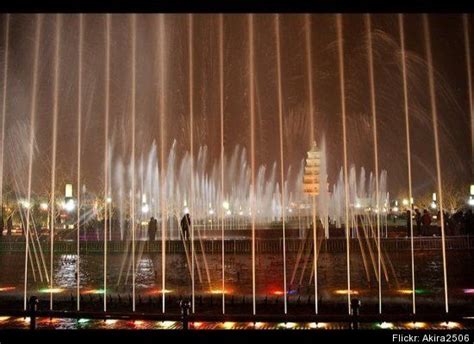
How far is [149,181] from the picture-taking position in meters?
51.0

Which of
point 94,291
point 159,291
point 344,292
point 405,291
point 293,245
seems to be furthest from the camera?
point 293,245

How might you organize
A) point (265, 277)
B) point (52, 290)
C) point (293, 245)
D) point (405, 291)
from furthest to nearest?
point (293, 245) < point (265, 277) < point (52, 290) < point (405, 291)

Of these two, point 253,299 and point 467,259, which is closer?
point 253,299

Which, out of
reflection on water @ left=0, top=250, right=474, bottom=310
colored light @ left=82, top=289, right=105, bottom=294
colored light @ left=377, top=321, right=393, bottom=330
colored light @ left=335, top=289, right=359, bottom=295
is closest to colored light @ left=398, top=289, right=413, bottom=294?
reflection on water @ left=0, top=250, right=474, bottom=310

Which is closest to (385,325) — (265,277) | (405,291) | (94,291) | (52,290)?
(405,291)

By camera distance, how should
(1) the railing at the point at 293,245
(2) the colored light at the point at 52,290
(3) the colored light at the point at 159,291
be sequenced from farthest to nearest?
1. (1) the railing at the point at 293,245
2. (2) the colored light at the point at 52,290
3. (3) the colored light at the point at 159,291

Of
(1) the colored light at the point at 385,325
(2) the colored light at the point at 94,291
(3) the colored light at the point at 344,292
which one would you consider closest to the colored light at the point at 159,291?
(2) the colored light at the point at 94,291

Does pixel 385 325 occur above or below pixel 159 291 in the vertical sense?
below

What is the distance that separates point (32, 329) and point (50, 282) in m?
5.91

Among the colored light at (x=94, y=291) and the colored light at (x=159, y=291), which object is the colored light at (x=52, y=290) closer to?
the colored light at (x=94, y=291)

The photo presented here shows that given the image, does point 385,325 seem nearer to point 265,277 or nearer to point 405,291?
point 405,291
